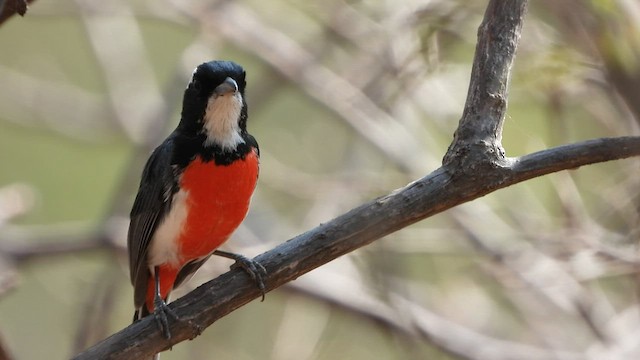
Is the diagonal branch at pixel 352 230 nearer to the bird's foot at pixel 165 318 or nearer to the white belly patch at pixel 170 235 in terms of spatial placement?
the bird's foot at pixel 165 318

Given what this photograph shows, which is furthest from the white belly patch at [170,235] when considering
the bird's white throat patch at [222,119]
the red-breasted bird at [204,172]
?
the bird's white throat patch at [222,119]

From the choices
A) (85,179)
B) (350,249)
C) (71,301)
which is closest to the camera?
(350,249)

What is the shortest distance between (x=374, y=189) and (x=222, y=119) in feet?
5.81

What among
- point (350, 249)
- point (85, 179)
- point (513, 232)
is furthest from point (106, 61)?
point (350, 249)

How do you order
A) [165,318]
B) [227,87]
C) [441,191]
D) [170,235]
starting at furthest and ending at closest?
[170,235] → [227,87] → [165,318] → [441,191]

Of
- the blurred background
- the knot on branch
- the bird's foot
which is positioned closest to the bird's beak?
the blurred background

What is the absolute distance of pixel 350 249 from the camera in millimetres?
3072

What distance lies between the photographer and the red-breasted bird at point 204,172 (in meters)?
3.84

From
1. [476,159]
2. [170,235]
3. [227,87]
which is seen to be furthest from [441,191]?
[170,235]

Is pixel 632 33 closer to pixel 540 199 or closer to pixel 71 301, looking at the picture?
pixel 540 199

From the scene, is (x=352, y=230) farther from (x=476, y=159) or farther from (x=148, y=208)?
(x=148, y=208)

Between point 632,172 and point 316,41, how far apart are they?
8.08ft

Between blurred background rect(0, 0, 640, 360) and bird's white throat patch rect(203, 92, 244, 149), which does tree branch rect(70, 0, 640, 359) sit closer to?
blurred background rect(0, 0, 640, 360)

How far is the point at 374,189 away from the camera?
548cm
